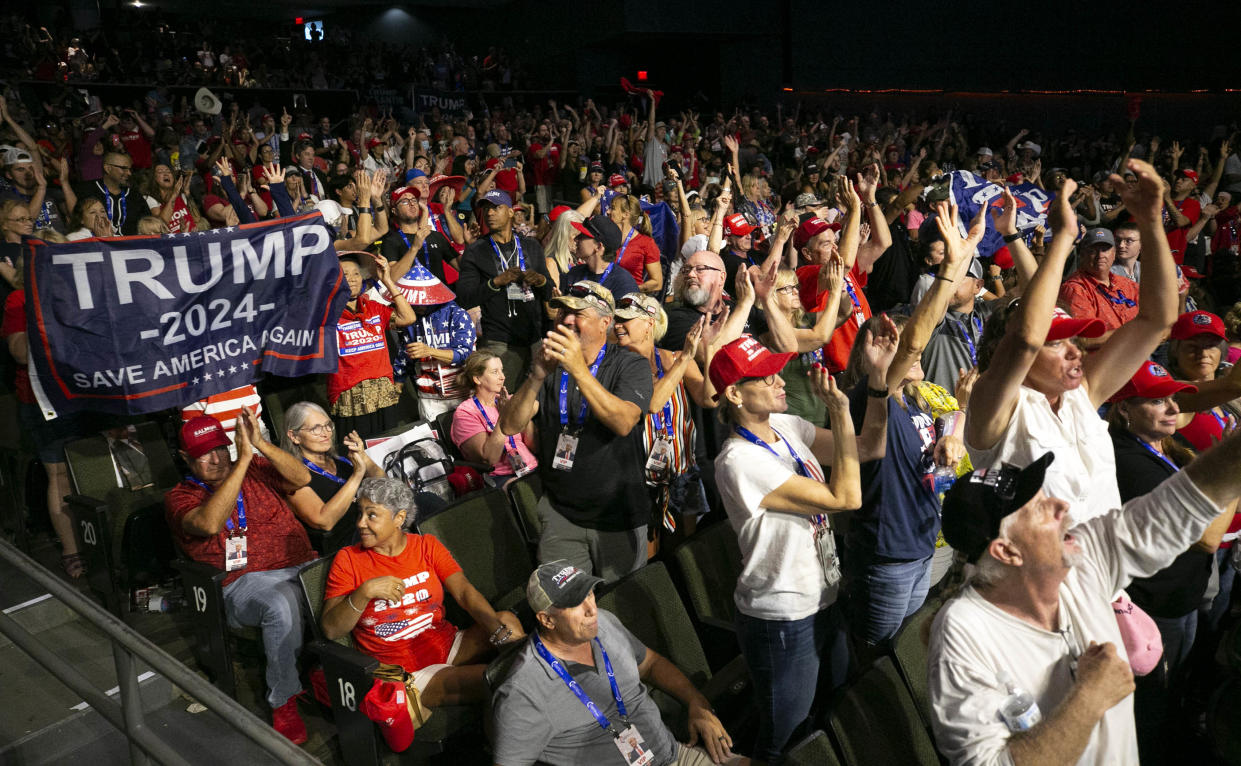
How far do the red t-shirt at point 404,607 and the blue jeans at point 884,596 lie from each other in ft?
5.40

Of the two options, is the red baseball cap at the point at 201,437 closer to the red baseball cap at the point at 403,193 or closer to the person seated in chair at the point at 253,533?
the person seated in chair at the point at 253,533

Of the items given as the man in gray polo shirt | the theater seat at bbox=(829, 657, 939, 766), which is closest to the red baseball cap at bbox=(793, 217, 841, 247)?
the theater seat at bbox=(829, 657, 939, 766)

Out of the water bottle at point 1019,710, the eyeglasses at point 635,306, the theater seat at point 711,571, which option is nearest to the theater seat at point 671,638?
the theater seat at point 711,571

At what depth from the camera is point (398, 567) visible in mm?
3693

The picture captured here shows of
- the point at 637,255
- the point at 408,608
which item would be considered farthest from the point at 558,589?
the point at 637,255

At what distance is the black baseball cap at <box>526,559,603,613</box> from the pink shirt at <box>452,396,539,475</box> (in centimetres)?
186

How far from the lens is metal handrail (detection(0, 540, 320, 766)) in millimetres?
1941

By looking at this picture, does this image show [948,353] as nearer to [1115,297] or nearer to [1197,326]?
[1197,326]

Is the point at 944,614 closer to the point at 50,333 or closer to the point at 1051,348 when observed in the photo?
the point at 1051,348

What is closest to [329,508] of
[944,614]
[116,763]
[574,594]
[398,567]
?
[398,567]

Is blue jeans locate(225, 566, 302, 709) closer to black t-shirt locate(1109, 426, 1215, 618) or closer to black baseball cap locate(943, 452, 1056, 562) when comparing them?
black baseball cap locate(943, 452, 1056, 562)

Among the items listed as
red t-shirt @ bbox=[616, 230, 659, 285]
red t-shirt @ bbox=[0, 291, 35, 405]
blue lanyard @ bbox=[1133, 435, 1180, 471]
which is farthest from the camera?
red t-shirt @ bbox=[616, 230, 659, 285]

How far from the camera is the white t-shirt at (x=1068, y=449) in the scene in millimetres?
2723

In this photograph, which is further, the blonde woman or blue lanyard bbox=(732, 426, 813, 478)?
the blonde woman
